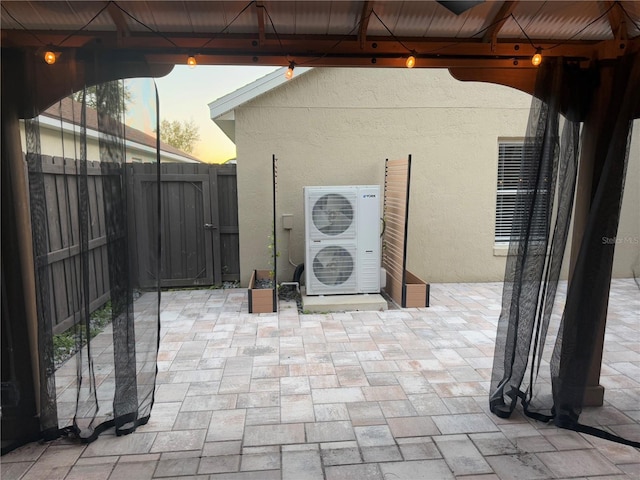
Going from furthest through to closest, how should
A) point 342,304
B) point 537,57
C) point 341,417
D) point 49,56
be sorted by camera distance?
point 342,304 < point 341,417 < point 537,57 < point 49,56

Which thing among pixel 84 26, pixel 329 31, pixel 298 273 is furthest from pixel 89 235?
pixel 298 273

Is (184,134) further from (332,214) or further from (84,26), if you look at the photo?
(84,26)

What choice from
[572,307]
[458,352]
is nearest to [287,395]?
[458,352]

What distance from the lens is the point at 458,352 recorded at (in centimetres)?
342

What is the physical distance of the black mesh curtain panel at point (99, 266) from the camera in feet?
6.47

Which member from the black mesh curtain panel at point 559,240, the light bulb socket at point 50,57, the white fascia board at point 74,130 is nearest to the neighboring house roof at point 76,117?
the white fascia board at point 74,130

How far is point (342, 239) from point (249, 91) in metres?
2.20

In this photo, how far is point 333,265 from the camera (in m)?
4.84

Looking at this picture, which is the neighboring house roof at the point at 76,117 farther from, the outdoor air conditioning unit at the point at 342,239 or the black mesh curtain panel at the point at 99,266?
the outdoor air conditioning unit at the point at 342,239

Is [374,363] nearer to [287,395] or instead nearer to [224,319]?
[287,395]

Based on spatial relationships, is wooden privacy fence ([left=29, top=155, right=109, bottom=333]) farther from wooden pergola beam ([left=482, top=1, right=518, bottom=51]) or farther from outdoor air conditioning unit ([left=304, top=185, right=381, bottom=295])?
outdoor air conditioning unit ([left=304, top=185, right=381, bottom=295])

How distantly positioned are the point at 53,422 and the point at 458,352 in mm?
2886

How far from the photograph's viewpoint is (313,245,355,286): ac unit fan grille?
4805 mm

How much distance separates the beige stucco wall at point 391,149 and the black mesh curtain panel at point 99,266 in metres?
3.19
